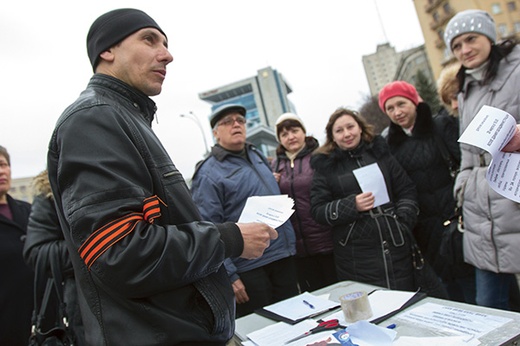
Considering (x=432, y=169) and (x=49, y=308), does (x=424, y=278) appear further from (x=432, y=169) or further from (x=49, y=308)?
(x=49, y=308)

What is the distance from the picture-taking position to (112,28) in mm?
1372

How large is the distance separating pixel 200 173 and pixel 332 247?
130cm

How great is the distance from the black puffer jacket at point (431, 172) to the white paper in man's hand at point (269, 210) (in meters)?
1.73

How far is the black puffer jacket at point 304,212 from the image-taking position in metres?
3.12

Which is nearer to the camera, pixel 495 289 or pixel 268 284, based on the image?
pixel 495 289

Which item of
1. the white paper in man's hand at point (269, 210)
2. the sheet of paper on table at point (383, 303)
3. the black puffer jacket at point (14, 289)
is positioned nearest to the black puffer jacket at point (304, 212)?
the sheet of paper on table at point (383, 303)

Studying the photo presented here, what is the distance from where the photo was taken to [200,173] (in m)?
3.00

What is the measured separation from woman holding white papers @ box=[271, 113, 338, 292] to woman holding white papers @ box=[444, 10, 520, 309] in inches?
45.1

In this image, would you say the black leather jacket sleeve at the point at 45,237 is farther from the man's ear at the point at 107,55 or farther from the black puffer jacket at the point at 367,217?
the black puffer jacket at the point at 367,217

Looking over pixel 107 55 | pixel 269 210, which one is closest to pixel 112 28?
pixel 107 55

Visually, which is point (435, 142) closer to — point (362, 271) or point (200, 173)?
point (362, 271)

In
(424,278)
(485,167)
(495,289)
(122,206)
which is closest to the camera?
(122,206)

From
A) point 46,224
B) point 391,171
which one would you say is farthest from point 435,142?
point 46,224

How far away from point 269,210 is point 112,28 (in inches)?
38.6
